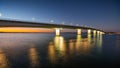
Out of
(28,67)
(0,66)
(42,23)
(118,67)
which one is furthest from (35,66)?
(42,23)

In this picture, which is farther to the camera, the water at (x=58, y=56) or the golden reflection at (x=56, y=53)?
the golden reflection at (x=56, y=53)

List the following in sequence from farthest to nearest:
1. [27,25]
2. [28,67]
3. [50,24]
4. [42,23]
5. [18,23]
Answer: [50,24] < [42,23] < [27,25] < [18,23] < [28,67]

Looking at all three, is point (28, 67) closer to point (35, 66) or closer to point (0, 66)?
point (35, 66)

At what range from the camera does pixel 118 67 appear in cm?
2370

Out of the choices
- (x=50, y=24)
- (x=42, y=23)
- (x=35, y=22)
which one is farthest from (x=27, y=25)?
(x=50, y=24)

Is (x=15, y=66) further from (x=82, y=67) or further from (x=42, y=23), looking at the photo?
(x=42, y=23)

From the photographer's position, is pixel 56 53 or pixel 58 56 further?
pixel 56 53

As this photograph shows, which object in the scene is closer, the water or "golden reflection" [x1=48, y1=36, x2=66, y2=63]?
the water

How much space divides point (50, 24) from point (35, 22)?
594 inches

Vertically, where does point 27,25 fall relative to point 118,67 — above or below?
above

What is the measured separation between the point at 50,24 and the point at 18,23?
85.9 ft

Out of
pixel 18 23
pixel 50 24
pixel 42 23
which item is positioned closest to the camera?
pixel 18 23

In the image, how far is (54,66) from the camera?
24.5 meters

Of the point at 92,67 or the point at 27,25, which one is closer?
the point at 92,67
